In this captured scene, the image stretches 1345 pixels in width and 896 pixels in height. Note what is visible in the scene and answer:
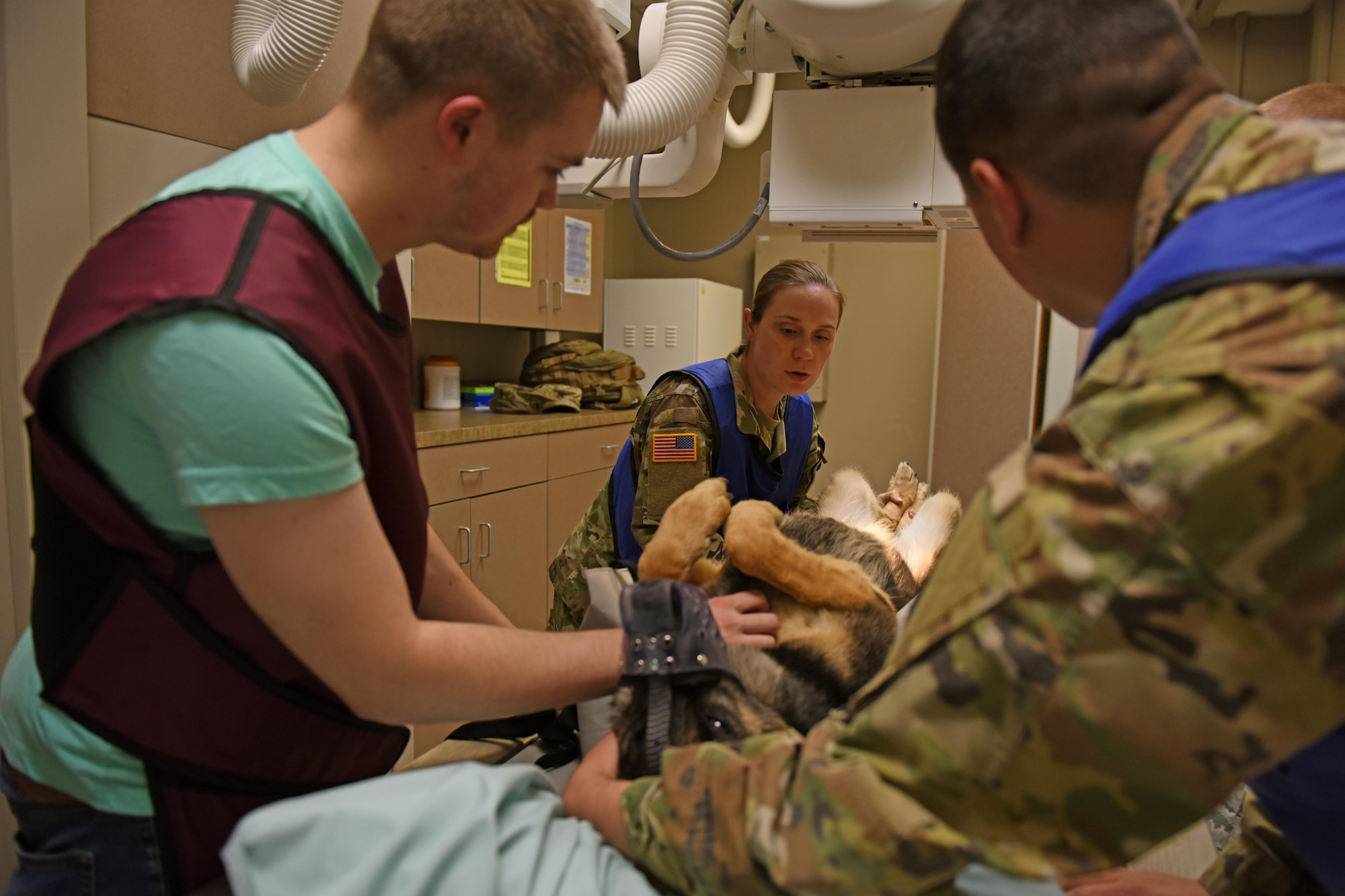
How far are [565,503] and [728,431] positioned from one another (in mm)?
1894

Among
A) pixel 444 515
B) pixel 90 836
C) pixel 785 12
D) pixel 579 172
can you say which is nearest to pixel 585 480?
pixel 444 515

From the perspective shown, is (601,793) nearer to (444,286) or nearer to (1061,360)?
(1061,360)

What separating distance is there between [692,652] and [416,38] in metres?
0.70

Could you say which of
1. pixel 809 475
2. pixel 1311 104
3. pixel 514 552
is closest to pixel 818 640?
pixel 809 475

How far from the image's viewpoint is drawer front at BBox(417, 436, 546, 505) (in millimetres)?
2959

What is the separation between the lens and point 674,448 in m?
1.91

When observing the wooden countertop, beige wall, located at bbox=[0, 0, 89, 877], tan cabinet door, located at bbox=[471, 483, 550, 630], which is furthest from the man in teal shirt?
tan cabinet door, located at bbox=[471, 483, 550, 630]

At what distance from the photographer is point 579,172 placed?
197cm

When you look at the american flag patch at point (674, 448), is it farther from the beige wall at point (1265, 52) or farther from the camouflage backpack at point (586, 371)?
the beige wall at point (1265, 52)

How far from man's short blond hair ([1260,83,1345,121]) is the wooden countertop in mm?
2350

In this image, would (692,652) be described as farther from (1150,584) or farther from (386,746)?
(1150,584)

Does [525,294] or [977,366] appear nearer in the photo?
[977,366]

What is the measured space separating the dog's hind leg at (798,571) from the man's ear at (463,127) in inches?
26.4

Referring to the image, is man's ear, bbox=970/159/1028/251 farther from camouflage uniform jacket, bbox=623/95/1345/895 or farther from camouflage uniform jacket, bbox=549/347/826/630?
camouflage uniform jacket, bbox=549/347/826/630
